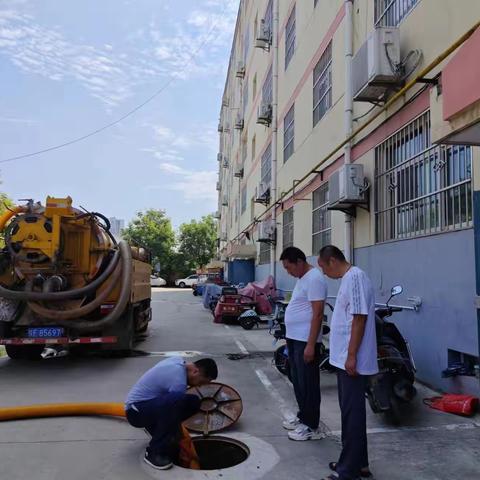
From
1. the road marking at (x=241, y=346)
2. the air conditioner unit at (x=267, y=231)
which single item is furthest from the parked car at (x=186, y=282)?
the road marking at (x=241, y=346)

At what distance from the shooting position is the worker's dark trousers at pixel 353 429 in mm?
3547

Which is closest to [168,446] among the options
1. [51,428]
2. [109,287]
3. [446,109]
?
[51,428]

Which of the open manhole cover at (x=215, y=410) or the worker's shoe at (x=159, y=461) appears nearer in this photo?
the worker's shoe at (x=159, y=461)

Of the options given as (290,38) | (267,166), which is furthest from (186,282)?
(290,38)

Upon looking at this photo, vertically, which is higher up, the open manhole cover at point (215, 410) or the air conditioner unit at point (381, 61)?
the air conditioner unit at point (381, 61)

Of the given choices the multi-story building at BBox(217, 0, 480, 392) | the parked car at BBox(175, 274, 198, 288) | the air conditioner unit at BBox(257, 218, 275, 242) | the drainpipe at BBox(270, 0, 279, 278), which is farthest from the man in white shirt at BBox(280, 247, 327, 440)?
the parked car at BBox(175, 274, 198, 288)

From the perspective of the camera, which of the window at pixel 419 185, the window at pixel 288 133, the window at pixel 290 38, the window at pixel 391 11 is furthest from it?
the window at pixel 290 38

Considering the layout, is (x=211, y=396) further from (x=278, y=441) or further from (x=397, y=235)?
(x=397, y=235)

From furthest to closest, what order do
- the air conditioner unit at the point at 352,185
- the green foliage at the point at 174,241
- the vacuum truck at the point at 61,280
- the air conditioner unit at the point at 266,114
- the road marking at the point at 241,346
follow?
the green foliage at the point at 174,241, the air conditioner unit at the point at 266,114, the road marking at the point at 241,346, the air conditioner unit at the point at 352,185, the vacuum truck at the point at 61,280

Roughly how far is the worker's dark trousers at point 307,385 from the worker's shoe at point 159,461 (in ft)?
4.45

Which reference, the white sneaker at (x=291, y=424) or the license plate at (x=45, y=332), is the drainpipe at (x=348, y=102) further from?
the license plate at (x=45, y=332)

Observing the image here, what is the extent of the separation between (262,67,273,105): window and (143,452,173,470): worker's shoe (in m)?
16.9

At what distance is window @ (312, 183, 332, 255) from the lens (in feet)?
38.1

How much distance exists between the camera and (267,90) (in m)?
20.9
